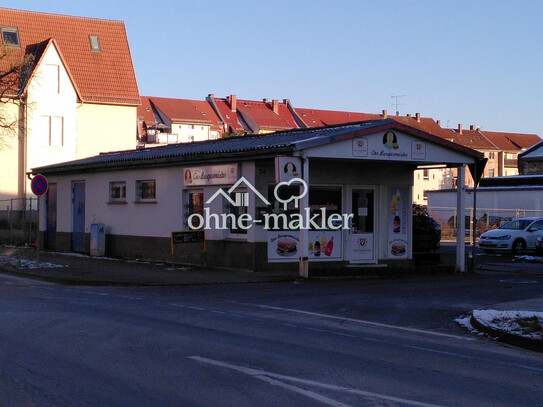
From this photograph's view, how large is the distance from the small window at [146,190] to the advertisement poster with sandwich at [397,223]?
25.1 feet

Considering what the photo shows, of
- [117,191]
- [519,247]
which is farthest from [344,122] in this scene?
[117,191]

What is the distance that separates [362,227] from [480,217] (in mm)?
30249

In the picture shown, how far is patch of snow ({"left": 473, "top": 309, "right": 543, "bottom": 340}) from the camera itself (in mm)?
11781

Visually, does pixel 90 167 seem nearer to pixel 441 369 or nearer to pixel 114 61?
pixel 441 369

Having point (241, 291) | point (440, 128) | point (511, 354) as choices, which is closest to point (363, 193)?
point (241, 291)

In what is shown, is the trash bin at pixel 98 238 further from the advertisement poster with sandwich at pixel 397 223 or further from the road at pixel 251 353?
the road at pixel 251 353

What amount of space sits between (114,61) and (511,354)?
47496 mm

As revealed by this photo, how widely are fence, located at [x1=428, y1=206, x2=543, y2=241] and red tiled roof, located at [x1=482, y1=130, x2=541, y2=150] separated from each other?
2719 inches

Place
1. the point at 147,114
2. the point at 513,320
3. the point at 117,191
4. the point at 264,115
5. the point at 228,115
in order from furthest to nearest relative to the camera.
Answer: the point at 264,115, the point at 228,115, the point at 147,114, the point at 117,191, the point at 513,320

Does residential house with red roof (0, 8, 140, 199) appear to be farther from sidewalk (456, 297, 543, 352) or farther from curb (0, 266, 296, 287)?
sidewalk (456, 297, 543, 352)

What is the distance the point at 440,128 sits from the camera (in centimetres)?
11594

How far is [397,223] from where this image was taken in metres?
24.9

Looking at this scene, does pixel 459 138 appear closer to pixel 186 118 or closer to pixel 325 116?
pixel 325 116

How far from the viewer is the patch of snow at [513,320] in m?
11.8
